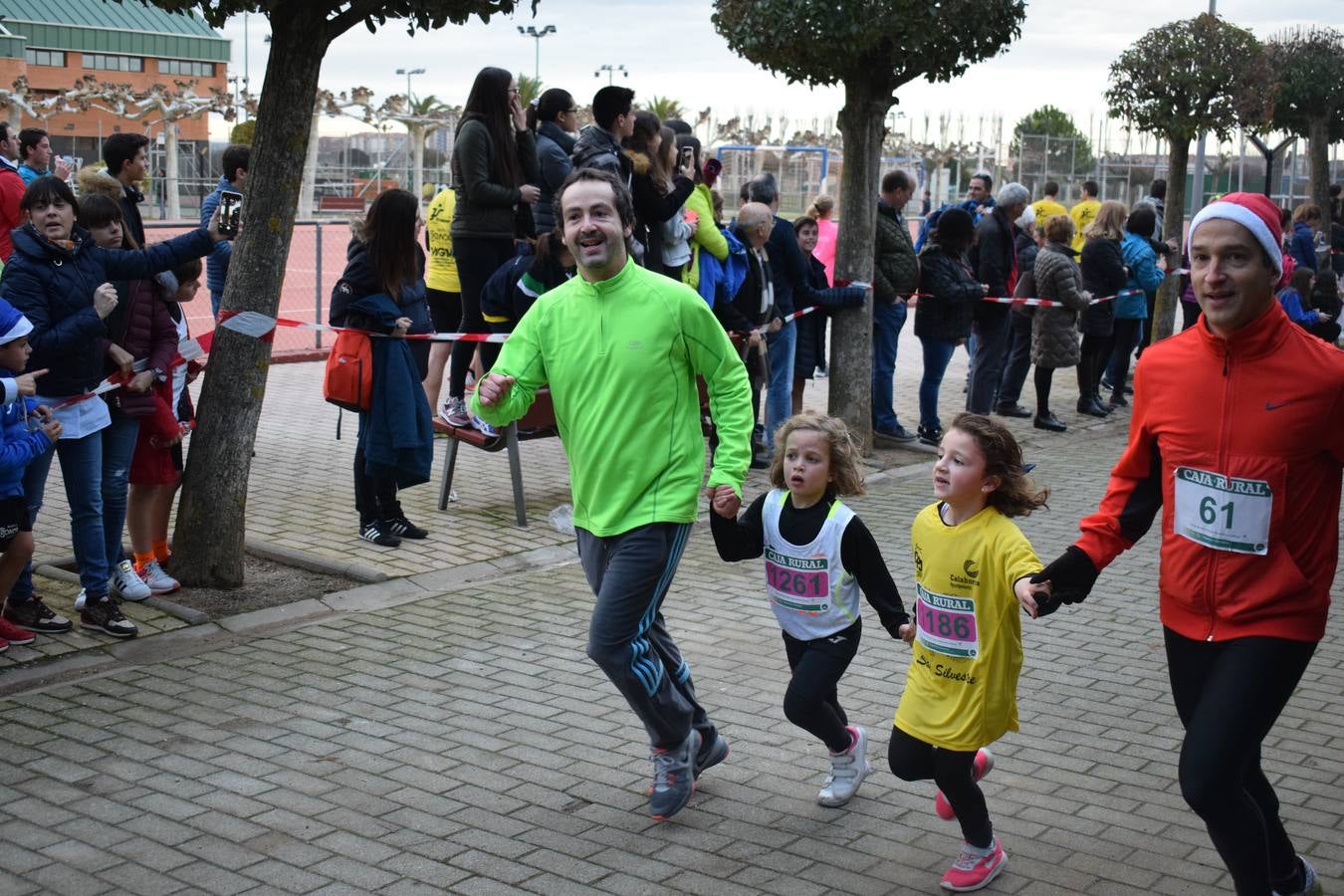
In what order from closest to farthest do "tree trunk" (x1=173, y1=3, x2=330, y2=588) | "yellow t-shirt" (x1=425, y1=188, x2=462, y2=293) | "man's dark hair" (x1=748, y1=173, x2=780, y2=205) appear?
"tree trunk" (x1=173, y1=3, x2=330, y2=588) < "man's dark hair" (x1=748, y1=173, x2=780, y2=205) < "yellow t-shirt" (x1=425, y1=188, x2=462, y2=293)

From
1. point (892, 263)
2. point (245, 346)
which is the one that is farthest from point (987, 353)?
point (245, 346)

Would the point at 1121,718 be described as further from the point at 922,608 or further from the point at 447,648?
the point at 447,648

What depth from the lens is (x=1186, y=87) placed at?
15805 millimetres

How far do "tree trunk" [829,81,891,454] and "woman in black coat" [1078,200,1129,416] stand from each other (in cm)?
302

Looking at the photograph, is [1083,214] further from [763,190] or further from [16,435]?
[16,435]

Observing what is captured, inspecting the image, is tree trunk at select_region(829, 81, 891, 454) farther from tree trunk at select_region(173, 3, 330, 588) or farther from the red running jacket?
the red running jacket

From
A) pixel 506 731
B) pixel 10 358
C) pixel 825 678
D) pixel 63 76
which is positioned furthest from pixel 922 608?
pixel 63 76

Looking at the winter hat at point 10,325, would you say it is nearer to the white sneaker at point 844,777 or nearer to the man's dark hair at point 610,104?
the white sneaker at point 844,777

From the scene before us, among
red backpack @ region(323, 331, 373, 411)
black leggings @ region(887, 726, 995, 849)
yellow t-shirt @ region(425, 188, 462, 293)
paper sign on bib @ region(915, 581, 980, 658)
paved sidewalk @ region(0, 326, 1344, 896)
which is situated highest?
yellow t-shirt @ region(425, 188, 462, 293)

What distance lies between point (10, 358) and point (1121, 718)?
4578 millimetres

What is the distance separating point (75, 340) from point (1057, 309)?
9.06 m

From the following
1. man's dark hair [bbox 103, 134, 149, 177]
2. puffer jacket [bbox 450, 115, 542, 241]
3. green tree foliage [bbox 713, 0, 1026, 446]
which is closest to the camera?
man's dark hair [bbox 103, 134, 149, 177]

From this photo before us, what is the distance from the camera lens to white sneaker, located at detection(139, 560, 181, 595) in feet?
23.8

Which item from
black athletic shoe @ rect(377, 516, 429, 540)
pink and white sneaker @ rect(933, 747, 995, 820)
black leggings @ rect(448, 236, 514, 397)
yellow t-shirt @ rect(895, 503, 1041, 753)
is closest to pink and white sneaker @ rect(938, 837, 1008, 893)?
pink and white sneaker @ rect(933, 747, 995, 820)
